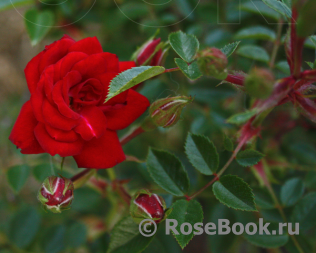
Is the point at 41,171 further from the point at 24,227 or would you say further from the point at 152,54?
the point at 152,54

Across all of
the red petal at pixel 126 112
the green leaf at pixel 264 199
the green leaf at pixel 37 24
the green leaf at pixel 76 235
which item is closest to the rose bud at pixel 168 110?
the red petal at pixel 126 112

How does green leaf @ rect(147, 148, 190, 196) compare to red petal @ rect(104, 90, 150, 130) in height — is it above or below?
below

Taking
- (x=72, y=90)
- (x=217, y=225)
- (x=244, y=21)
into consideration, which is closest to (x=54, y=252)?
(x=217, y=225)

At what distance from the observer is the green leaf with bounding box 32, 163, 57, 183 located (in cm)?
75

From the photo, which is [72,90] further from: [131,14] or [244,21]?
[244,21]

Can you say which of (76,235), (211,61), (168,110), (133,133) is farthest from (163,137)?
(211,61)

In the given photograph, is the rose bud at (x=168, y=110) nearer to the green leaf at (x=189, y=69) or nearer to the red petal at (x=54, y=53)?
the green leaf at (x=189, y=69)

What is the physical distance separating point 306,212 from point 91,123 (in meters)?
0.52

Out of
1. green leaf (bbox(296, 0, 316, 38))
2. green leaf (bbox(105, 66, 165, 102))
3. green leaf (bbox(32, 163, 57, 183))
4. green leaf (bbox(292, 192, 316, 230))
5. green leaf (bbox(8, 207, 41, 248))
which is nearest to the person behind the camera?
green leaf (bbox(296, 0, 316, 38))

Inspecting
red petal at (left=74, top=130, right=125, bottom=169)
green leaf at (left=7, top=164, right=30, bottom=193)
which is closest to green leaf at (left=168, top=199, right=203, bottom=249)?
red petal at (left=74, top=130, right=125, bottom=169)

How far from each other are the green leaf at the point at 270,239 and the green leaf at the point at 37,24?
2.29 feet

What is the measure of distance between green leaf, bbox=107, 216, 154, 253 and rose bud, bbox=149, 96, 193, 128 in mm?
211

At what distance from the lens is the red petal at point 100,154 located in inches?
18.1

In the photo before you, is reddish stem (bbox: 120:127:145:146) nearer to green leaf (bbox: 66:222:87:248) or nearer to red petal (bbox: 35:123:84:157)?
red petal (bbox: 35:123:84:157)
